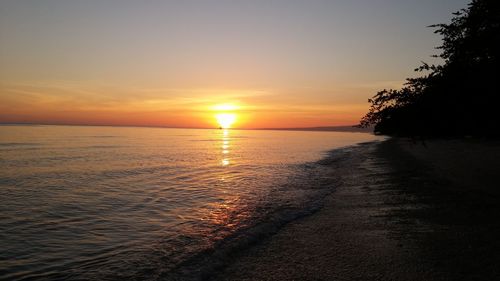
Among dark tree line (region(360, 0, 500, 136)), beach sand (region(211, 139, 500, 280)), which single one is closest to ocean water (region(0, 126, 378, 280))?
beach sand (region(211, 139, 500, 280))

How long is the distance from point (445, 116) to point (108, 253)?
14110 millimetres

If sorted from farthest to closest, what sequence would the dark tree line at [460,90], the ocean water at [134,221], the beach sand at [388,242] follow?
the dark tree line at [460,90]
the ocean water at [134,221]
the beach sand at [388,242]

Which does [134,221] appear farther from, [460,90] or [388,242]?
[460,90]

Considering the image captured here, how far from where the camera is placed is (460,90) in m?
14.0

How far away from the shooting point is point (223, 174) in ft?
88.5

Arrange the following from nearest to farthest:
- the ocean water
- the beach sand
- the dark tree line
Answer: the beach sand → the ocean water → the dark tree line

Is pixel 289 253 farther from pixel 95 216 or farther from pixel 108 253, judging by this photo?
pixel 95 216

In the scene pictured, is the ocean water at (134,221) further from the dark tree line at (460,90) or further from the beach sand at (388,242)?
the dark tree line at (460,90)

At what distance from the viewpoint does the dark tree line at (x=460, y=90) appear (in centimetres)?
1361

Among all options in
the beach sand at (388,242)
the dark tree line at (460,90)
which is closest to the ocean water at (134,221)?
the beach sand at (388,242)

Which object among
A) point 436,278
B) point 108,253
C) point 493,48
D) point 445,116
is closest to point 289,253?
point 436,278

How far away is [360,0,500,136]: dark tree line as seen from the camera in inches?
536

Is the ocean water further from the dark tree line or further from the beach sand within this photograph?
the dark tree line

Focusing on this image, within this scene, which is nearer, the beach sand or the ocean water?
the beach sand
